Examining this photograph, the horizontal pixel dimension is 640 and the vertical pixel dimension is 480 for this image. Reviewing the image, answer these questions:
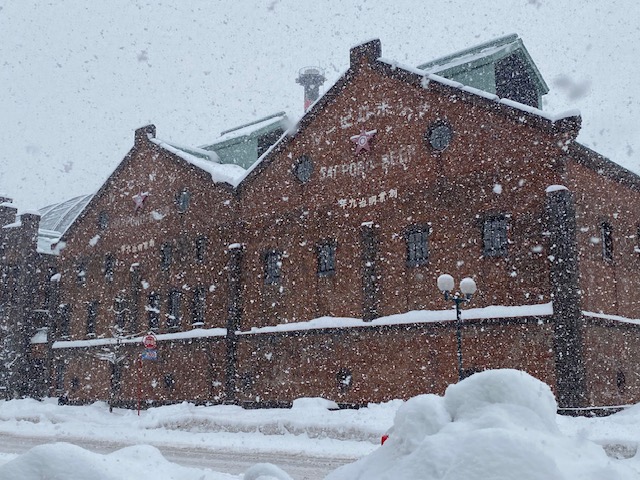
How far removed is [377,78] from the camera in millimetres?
22844

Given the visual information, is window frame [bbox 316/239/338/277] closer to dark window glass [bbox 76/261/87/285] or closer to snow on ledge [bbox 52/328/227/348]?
snow on ledge [bbox 52/328/227/348]

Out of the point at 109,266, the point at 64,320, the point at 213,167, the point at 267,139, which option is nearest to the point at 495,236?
the point at 213,167

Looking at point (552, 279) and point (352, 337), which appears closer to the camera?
point (552, 279)

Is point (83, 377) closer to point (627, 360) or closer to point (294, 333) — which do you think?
point (294, 333)

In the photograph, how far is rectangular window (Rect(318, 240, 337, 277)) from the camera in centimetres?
2338

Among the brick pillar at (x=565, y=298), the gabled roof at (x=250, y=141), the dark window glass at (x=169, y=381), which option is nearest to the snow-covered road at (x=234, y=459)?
the brick pillar at (x=565, y=298)

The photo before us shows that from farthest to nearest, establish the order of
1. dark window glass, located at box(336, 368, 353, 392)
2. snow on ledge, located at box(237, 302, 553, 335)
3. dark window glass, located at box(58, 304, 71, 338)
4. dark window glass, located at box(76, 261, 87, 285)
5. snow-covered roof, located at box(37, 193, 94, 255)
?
snow-covered roof, located at box(37, 193, 94, 255) < dark window glass, located at box(58, 304, 71, 338) < dark window glass, located at box(76, 261, 87, 285) < dark window glass, located at box(336, 368, 353, 392) < snow on ledge, located at box(237, 302, 553, 335)

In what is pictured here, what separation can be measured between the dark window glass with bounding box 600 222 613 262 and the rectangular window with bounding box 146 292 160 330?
19.9 metres

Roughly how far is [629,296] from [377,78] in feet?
38.7

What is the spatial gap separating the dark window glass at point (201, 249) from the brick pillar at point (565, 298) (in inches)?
606

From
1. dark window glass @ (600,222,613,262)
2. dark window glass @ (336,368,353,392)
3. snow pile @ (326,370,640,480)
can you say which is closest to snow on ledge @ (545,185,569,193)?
dark window glass @ (600,222,613,262)

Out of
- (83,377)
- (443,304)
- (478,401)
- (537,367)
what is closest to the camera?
(478,401)

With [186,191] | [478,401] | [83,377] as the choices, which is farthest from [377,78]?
[83,377]

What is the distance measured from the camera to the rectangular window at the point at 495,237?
1953 cm
